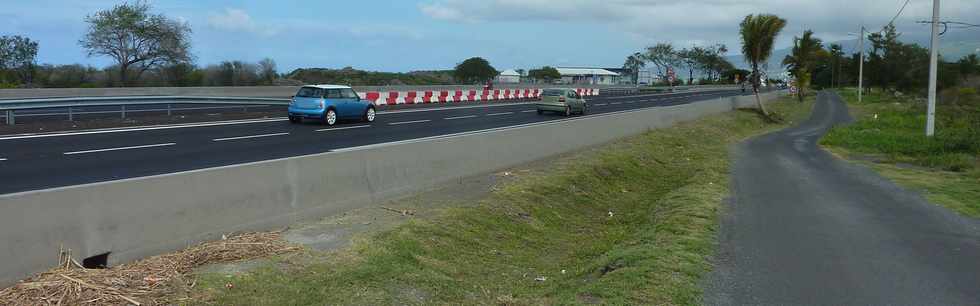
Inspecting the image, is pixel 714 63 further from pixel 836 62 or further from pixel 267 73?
pixel 267 73

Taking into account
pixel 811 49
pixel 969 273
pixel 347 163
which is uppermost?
pixel 811 49

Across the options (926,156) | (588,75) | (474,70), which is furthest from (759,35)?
(588,75)

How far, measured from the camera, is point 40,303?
5.24 m

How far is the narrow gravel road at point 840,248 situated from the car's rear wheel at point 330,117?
12.7m

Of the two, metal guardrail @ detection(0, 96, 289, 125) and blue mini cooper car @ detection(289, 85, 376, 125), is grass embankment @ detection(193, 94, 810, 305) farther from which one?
metal guardrail @ detection(0, 96, 289, 125)

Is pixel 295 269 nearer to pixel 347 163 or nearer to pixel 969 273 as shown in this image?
pixel 347 163

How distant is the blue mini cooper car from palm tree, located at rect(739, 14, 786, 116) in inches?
1083

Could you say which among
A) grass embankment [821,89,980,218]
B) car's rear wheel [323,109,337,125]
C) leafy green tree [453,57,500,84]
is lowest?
grass embankment [821,89,980,218]

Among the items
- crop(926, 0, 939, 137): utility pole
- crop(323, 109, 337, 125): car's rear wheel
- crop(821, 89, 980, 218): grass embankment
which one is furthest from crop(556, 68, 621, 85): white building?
crop(323, 109, 337, 125): car's rear wheel

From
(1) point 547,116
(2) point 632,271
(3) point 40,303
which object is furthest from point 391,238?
(1) point 547,116

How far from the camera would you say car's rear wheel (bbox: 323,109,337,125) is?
23.7 m

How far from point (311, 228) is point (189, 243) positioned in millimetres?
1521

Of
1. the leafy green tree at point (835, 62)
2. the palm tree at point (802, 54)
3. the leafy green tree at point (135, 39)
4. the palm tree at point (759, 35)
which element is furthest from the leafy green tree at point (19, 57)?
the leafy green tree at point (835, 62)

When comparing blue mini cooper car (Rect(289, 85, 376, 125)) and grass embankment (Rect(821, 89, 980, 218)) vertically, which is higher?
blue mini cooper car (Rect(289, 85, 376, 125))
